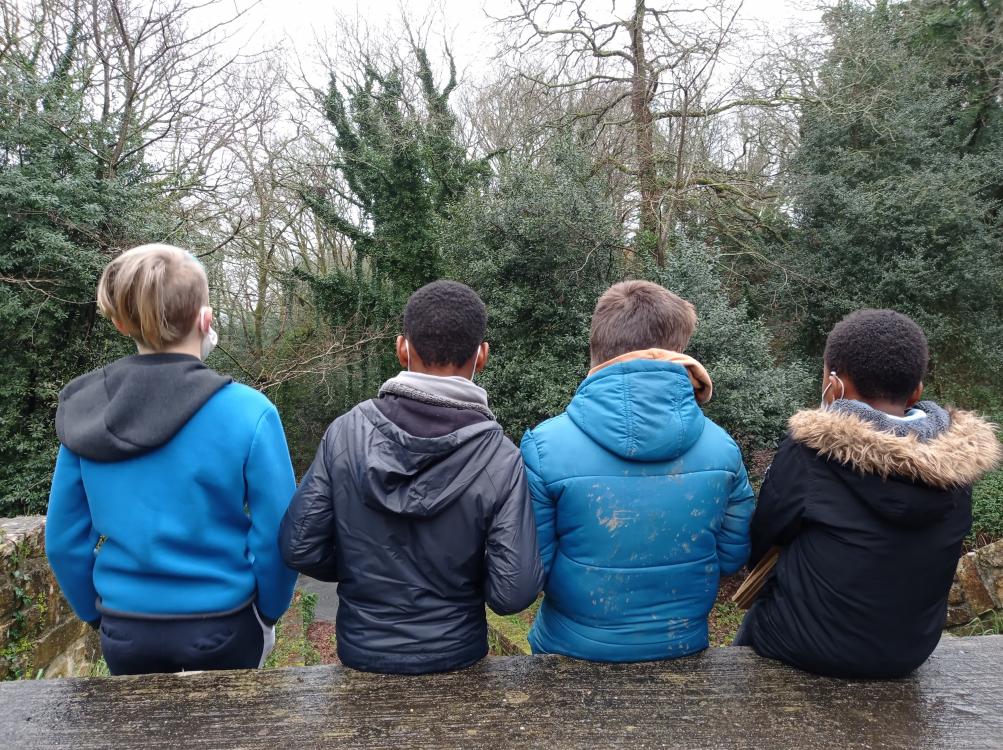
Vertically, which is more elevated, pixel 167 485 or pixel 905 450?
pixel 167 485

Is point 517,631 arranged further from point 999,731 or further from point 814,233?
point 814,233

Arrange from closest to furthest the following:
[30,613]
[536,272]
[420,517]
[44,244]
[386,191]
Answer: [420,517], [30,613], [44,244], [536,272], [386,191]

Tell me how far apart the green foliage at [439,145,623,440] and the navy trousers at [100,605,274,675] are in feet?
18.5

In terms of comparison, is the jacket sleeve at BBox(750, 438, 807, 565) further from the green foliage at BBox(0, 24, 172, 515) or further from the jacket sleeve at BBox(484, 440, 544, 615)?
the green foliage at BBox(0, 24, 172, 515)

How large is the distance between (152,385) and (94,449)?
23 centimetres

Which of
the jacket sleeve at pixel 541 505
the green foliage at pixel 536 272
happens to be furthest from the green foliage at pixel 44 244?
the jacket sleeve at pixel 541 505

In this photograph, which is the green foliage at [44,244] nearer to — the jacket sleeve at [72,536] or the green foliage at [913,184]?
the jacket sleeve at [72,536]

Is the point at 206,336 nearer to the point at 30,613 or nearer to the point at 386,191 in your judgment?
the point at 30,613

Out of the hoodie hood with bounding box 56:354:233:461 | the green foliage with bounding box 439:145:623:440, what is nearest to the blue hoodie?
the hoodie hood with bounding box 56:354:233:461

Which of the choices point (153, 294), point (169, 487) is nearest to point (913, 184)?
point (153, 294)

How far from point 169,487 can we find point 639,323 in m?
1.44

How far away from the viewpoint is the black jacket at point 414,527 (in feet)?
5.19

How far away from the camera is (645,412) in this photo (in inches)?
66.5

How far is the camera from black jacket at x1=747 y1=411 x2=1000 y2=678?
1.55 metres
